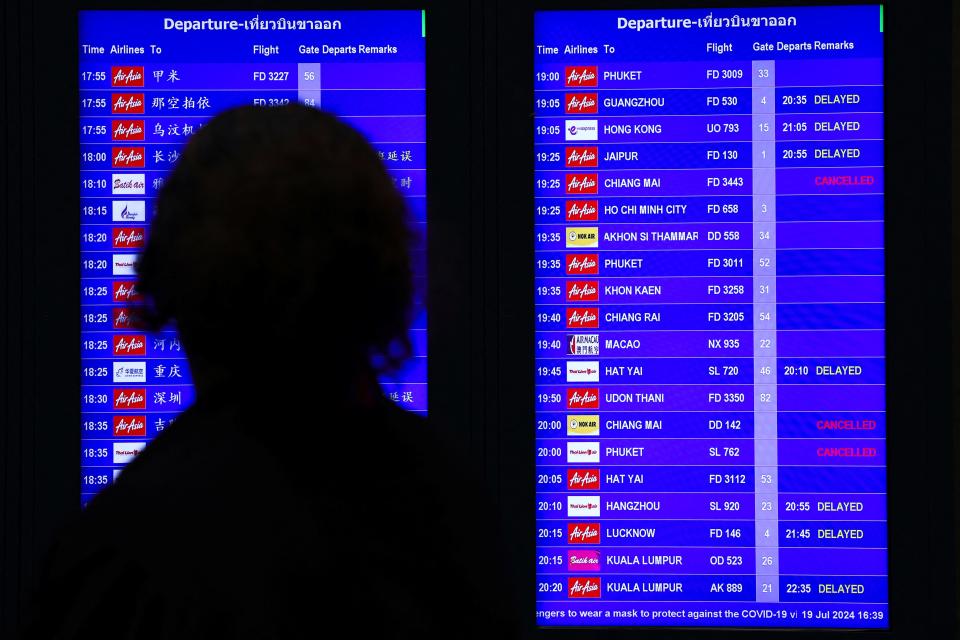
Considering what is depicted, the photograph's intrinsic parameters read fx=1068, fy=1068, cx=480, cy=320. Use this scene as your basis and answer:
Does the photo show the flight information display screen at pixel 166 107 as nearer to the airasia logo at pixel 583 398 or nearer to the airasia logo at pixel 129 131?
the airasia logo at pixel 129 131

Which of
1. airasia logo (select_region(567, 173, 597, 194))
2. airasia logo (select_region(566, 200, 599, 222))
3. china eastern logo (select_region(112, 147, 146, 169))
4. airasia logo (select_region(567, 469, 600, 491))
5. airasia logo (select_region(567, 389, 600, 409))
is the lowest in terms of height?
airasia logo (select_region(567, 469, 600, 491))

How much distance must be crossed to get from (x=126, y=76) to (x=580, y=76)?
1026 mm

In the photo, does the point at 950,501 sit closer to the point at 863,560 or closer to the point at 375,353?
the point at 863,560

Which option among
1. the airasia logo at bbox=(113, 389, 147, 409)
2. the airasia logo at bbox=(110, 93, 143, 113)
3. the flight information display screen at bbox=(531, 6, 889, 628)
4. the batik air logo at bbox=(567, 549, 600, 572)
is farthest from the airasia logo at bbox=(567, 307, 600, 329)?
the airasia logo at bbox=(110, 93, 143, 113)

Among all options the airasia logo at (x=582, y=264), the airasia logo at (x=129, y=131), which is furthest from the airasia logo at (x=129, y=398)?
the airasia logo at (x=582, y=264)

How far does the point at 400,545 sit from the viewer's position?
1.05 meters

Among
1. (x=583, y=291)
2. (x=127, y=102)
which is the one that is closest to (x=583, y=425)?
(x=583, y=291)

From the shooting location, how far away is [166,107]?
2424 millimetres

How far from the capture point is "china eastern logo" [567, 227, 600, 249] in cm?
240

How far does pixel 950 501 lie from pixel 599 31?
51.3 inches

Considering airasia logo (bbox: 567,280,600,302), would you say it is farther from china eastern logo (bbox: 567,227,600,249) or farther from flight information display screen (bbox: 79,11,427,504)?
flight information display screen (bbox: 79,11,427,504)

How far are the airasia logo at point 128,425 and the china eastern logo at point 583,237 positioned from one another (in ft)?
3.42

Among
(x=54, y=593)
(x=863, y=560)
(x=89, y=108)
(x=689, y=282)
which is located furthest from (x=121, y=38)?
(x=863, y=560)

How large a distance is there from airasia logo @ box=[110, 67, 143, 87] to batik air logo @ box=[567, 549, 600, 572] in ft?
4.74
